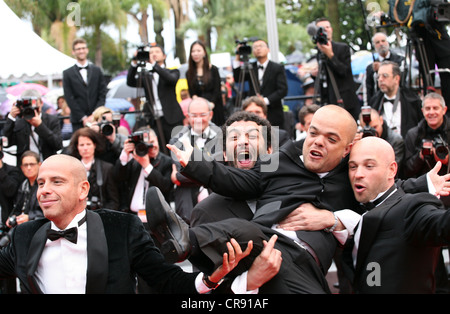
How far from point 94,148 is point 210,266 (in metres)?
3.75

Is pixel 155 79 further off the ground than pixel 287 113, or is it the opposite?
pixel 155 79

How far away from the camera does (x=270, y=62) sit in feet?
27.9

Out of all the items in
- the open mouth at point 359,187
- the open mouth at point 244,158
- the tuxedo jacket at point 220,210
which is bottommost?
the tuxedo jacket at point 220,210

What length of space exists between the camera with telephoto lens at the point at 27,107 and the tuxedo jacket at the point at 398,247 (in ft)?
14.8

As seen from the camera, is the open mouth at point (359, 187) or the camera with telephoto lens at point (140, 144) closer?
the open mouth at point (359, 187)

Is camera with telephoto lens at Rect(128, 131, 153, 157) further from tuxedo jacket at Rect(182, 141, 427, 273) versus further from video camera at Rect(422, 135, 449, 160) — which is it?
video camera at Rect(422, 135, 449, 160)

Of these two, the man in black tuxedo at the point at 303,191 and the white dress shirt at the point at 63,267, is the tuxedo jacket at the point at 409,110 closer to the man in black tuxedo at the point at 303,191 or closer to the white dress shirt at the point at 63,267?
the man in black tuxedo at the point at 303,191

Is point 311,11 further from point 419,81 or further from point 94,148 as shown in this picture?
point 94,148

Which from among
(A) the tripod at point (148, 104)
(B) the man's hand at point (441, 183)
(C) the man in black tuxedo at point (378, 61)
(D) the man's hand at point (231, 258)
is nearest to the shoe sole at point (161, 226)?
(D) the man's hand at point (231, 258)

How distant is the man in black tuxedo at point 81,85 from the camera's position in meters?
8.14

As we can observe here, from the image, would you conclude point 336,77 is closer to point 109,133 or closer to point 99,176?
point 109,133

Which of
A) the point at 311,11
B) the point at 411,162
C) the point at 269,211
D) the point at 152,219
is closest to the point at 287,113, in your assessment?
the point at 411,162

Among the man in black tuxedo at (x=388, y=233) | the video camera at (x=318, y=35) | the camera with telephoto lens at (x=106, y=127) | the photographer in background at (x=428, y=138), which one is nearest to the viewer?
the man in black tuxedo at (x=388, y=233)

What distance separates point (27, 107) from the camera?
7258 mm
